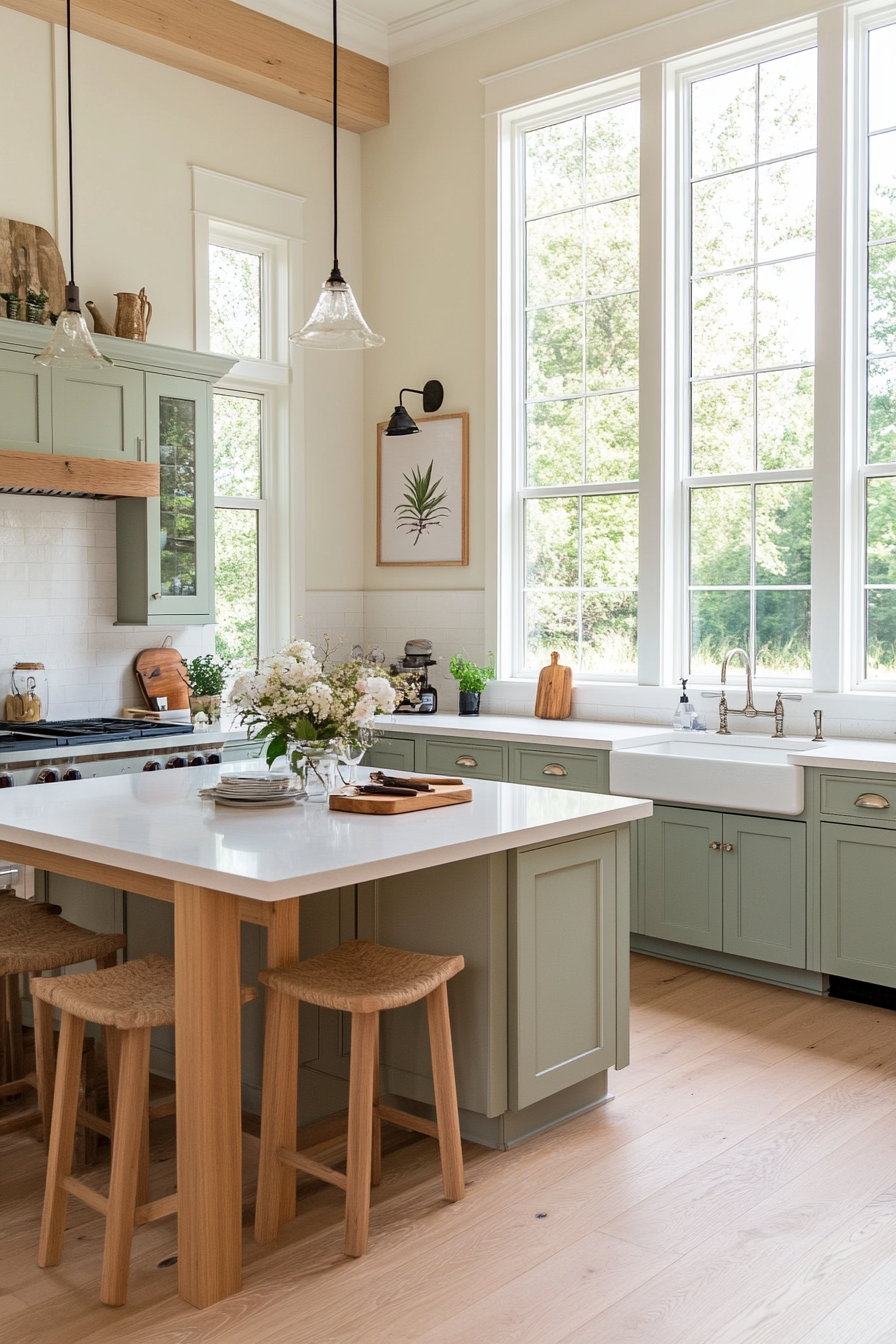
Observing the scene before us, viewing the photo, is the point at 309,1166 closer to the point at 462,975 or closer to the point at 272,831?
the point at 462,975

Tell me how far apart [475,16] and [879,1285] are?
233 inches

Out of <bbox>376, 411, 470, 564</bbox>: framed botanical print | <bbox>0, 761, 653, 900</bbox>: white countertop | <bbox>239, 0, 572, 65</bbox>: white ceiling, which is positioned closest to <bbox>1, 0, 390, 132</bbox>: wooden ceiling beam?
<bbox>239, 0, 572, 65</bbox>: white ceiling

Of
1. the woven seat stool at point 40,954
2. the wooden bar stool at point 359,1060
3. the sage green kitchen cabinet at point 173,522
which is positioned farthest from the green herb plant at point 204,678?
the wooden bar stool at point 359,1060

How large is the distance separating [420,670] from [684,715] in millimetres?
1589

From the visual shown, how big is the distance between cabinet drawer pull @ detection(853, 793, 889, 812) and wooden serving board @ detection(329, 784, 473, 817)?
1.67 metres

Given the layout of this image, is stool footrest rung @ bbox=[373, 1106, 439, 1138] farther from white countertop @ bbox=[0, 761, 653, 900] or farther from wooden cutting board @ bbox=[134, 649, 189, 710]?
wooden cutting board @ bbox=[134, 649, 189, 710]

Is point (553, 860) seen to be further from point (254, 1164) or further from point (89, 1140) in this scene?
point (89, 1140)

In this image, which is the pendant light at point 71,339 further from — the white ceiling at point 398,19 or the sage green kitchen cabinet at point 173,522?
the white ceiling at point 398,19

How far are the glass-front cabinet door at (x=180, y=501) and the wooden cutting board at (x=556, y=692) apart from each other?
64.3 inches

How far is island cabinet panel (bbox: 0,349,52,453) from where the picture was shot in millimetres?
4746

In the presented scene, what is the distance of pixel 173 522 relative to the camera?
5.45 metres

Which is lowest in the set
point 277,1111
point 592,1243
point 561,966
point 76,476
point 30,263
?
point 592,1243

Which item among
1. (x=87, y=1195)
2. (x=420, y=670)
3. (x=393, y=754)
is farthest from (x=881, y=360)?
(x=87, y=1195)

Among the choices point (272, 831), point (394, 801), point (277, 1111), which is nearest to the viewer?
point (277, 1111)
